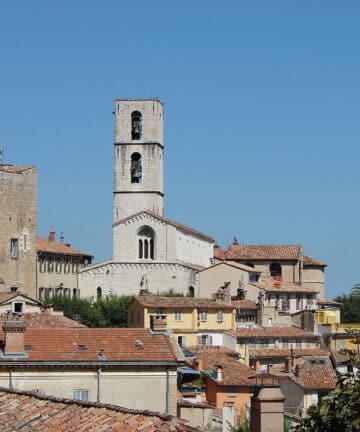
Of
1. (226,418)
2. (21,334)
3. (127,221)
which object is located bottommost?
(226,418)

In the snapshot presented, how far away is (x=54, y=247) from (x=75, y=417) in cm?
7466

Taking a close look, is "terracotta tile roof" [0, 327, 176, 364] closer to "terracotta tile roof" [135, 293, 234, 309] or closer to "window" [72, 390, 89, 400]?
"window" [72, 390, 89, 400]

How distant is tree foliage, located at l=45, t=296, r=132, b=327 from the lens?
81.2m

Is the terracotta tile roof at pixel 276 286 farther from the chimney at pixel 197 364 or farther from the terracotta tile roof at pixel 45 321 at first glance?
the terracotta tile roof at pixel 45 321

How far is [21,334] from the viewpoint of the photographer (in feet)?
123

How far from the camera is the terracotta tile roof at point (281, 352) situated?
71.2 meters

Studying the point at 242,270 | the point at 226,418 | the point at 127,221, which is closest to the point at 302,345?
the point at 242,270

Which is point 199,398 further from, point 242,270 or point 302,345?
point 242,270

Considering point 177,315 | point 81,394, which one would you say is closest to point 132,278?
point 177,315

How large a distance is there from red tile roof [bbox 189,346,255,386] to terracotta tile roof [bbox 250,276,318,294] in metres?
28.0

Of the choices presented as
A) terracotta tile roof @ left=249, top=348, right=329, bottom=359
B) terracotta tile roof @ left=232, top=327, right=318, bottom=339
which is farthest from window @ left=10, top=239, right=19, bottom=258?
terracotta tile roof @ left=249, top=348, right=329, bottom=359

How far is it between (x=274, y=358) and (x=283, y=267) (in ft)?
103

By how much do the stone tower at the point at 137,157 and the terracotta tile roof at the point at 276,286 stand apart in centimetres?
896

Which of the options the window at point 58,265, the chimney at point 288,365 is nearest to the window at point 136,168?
the window at point 58,265
